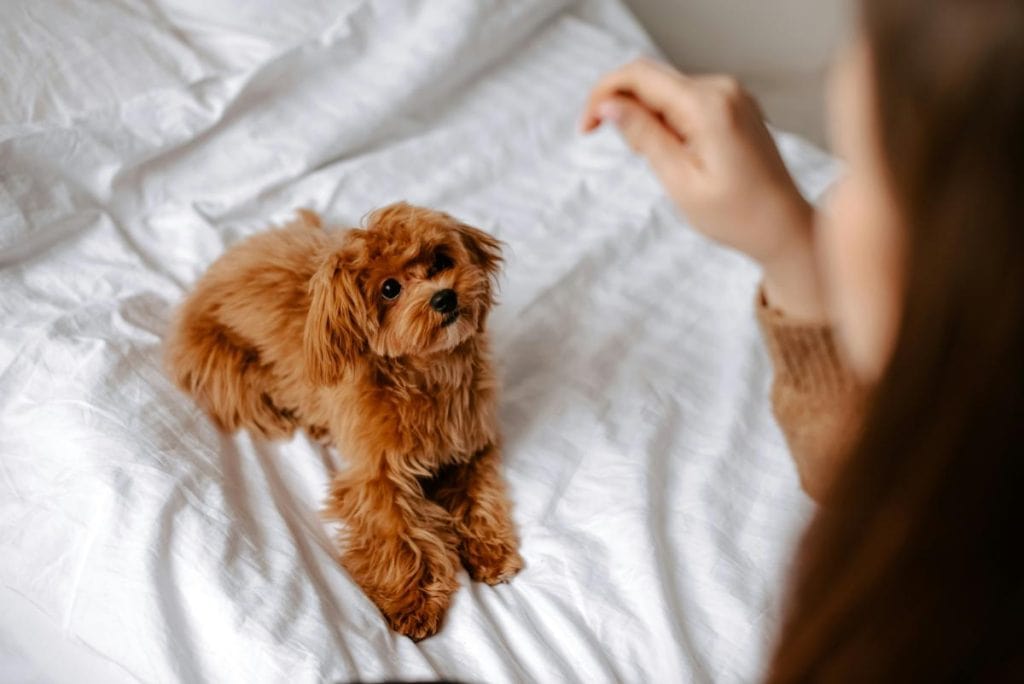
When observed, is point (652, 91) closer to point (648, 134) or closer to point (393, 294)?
point (648, 134)

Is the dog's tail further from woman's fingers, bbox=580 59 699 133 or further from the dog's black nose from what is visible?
woman's fingers, bbox=580 59 699 133

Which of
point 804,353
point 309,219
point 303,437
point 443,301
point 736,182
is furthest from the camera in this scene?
point 309,219

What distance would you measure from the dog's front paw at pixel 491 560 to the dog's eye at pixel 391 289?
0.40 m

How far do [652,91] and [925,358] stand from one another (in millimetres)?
525

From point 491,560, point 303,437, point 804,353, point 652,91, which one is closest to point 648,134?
point 652,91

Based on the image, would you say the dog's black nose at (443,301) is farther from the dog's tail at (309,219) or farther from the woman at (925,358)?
the woman at (925,358)

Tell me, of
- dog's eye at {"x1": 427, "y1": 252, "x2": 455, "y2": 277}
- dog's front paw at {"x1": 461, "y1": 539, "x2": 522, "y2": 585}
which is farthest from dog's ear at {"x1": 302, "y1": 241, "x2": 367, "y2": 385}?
dog's front paw at {"x1": 461, "y1": 539, "x2": 522, "y2": 585}

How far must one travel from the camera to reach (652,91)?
903 mm

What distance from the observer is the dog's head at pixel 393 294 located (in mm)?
1199

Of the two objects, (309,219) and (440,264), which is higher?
(440,264)

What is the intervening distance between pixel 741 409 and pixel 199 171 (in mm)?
1070

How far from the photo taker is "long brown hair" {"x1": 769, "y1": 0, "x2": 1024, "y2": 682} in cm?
41

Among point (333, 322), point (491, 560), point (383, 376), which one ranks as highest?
point (333, 322)

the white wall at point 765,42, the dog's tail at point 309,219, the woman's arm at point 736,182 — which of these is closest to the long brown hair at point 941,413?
the woman's arm at point 736,182
